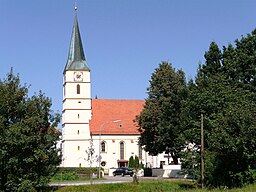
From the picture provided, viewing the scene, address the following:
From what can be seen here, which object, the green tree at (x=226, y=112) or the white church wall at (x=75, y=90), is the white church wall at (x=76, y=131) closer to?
the white church wall at (x=75, y=90)

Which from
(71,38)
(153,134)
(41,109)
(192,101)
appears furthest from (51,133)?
(71,38)

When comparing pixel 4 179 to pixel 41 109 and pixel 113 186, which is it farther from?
pixel 113 186

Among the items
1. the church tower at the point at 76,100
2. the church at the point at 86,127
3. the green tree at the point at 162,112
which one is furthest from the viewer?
the church tower at the point at 76,100

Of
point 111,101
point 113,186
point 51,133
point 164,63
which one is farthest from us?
point 111,101

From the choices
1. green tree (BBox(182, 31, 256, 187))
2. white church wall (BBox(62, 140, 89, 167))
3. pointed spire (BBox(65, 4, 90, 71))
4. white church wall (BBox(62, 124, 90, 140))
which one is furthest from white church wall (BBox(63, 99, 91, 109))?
green tree (BBox(182, 31, 256, 187))

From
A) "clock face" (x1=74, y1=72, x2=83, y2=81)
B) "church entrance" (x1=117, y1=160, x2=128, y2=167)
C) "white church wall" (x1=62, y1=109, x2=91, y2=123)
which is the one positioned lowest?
"church entrance" (x1=117, y1=160, x2=128, y2=167)

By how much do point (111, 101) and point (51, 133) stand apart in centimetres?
5973

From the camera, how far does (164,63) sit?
6084 cm

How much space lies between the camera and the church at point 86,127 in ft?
282

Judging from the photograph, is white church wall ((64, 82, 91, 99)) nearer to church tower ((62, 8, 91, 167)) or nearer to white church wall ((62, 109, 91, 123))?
church tower ((62, 8, 91, 167))

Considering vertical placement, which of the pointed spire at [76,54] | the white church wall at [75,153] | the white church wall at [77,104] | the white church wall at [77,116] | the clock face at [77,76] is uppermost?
the pointed spire at [76,54]

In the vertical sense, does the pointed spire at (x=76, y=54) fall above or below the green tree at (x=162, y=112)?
above

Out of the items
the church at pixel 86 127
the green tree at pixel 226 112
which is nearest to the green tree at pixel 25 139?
the green tree at pixel 226 112

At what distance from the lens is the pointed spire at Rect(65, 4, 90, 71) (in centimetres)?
8676
